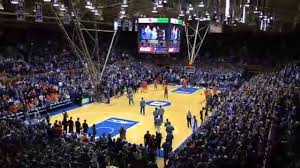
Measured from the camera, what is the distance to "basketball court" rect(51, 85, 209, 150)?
65.0ft

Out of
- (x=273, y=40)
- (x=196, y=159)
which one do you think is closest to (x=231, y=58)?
(x=273, y=40)

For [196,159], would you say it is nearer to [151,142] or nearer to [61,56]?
[151,142]

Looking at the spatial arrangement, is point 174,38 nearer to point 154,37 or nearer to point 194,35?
point 154,37

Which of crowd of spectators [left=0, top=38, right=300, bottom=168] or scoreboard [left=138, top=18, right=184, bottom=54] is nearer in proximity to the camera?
crowd of spectators [left=0, top=38, right=300, bottom=168]

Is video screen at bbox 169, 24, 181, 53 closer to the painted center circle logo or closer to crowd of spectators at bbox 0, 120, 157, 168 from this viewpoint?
the painted center circle logo

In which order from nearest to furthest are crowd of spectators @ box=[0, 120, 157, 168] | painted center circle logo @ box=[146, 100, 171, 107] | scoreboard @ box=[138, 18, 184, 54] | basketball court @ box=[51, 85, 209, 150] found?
crowd of spectators @ box=[0, 120, 157, 168] < basketball court @ box=[51, 85, 209, 150] < painted center circle logo @ box=[146, 100, 171, 107] < scoreboard @ box=[138, 18, 184, 54]

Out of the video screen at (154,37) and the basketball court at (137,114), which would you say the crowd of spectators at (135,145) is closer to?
the basketball court at (137,114)

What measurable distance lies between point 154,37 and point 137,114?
1103 centimetres

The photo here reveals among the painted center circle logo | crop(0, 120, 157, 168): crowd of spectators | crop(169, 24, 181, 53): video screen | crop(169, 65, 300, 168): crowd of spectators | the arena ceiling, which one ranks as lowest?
the painted center circle logo

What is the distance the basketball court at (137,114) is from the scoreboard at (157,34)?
4004mm

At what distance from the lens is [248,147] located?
10.8m

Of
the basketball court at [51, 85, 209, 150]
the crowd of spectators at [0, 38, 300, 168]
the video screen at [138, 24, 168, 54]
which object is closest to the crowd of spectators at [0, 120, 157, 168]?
the crowd of spectators at [0, 38, 300, 168]

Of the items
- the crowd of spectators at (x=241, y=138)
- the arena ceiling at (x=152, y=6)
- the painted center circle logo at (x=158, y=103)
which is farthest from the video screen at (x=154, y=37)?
the crowd of spectators at (x=241, y=138)

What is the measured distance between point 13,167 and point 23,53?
25342 millimetres
